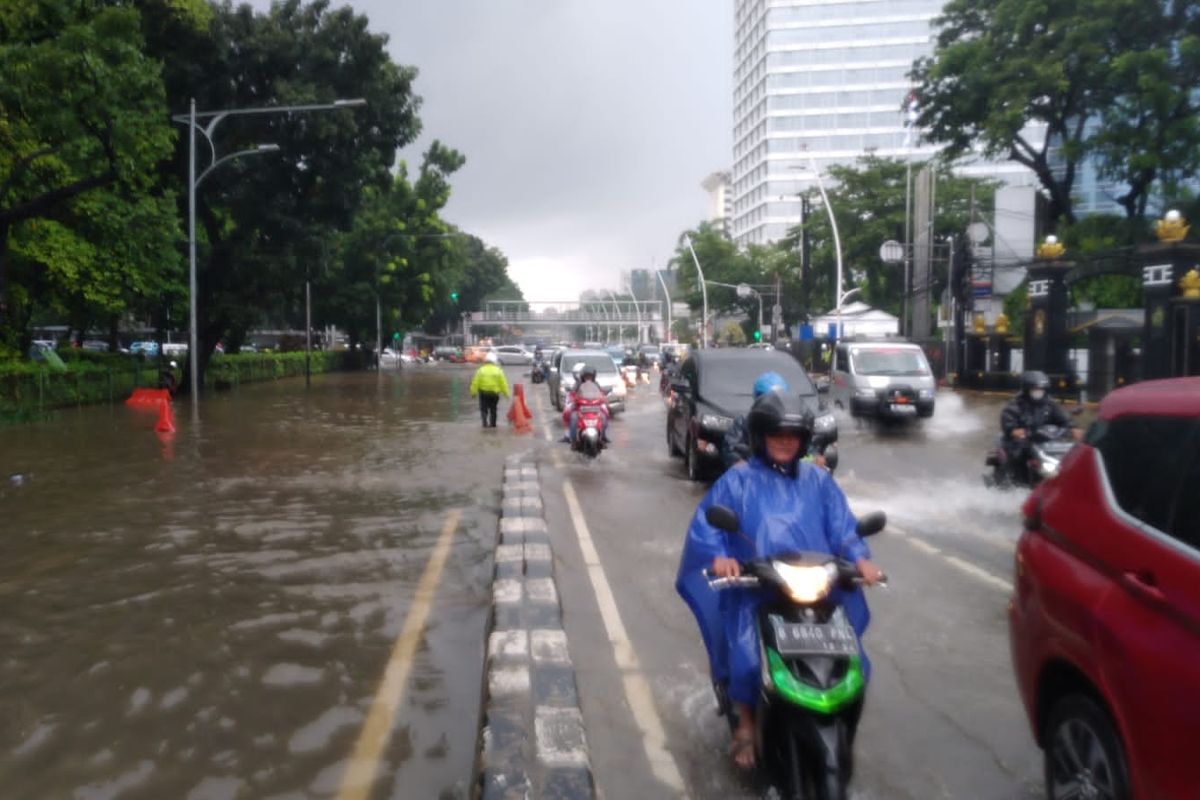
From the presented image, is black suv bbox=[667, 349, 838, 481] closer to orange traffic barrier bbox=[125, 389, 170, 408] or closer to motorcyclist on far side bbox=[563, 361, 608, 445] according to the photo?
motorcyclist on far side bbox=[563, 361, 608, 445]

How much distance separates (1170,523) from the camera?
3.18 meters

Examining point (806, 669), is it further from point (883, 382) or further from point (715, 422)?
point (883, 382)

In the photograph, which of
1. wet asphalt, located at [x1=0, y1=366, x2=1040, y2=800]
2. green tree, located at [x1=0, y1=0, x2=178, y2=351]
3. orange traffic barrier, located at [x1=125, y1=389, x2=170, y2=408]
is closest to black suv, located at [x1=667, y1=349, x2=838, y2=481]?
wet asphalt, located at [x1=0, y1=366, x2=1040, y2=800]

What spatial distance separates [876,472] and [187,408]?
19.3m

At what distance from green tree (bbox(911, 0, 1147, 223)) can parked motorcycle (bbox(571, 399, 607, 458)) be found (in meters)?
24.5

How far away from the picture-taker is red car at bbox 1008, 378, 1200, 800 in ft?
9.48

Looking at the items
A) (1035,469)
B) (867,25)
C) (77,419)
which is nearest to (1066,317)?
(1035,469)

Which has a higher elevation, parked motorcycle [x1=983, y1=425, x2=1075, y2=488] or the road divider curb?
parked motorcycle [x1=983, y1=425, x2=1075, y2=488]

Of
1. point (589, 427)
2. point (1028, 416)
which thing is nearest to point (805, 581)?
point (1028, 416)

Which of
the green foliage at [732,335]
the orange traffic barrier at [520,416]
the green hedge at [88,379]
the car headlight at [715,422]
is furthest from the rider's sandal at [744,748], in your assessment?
the green foliage at [732,335]

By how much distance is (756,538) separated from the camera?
414 centimetres

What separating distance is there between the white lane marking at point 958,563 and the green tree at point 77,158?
17932mm

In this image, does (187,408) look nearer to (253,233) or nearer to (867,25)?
(253,233)

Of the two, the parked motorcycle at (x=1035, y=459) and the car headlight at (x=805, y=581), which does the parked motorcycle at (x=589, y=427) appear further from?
the car headlight at (x=805, y=581)
